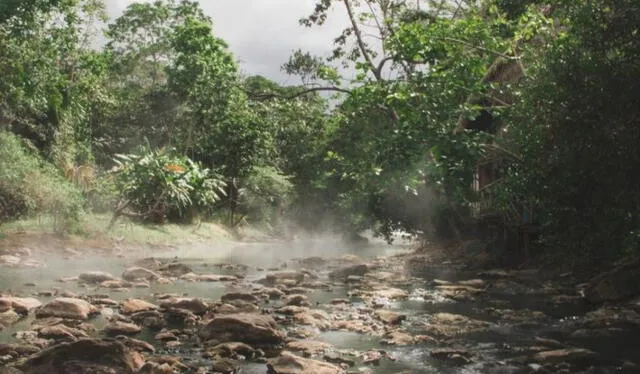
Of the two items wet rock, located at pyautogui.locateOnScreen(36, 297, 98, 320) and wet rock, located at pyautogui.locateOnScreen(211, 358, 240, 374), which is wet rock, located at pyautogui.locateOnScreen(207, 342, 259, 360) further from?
wet rock, located at pyautogui.locateOnScreen(36, 297, 98, 320)

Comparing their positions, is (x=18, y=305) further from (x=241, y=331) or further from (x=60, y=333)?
(x=241, y=331)

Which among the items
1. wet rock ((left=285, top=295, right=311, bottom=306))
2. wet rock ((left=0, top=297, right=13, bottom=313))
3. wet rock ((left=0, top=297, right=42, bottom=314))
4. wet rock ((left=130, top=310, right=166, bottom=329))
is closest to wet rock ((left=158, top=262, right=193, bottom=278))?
wet rock ((left=285, top=295, right=311, bottom=306))

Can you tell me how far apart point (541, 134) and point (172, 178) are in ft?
47.9

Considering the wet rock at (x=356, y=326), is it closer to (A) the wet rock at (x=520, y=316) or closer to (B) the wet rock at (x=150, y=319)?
(A) the wet rock at (x=520, y=316)

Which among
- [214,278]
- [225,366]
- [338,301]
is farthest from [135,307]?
[214,278]

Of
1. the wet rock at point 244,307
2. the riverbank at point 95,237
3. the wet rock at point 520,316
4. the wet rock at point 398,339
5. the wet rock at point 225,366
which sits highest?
the riverbank at point 95,237

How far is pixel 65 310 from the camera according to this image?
945 cm

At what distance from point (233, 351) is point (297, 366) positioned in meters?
1.30

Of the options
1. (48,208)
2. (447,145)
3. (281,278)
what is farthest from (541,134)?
(48,208)

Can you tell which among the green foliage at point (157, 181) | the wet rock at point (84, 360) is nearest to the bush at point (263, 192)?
the green foliage at point (157, 181)

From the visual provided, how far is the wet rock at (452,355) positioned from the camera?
24.6 ft

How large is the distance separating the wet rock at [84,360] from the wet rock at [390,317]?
4.62m

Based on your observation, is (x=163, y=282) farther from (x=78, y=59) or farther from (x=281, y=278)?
(x=78, y=59)

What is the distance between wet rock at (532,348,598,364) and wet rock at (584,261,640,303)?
4.48 m
